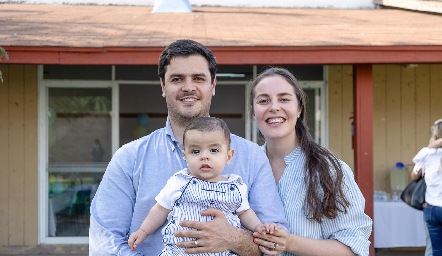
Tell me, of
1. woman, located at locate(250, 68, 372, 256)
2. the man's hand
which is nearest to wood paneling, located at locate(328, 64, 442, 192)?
woman, located at locate(250, 68, 372, 256)

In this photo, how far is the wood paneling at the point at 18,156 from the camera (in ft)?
31.0

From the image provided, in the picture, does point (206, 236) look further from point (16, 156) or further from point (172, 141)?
point (16, 156)

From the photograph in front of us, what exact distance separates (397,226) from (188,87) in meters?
6.76

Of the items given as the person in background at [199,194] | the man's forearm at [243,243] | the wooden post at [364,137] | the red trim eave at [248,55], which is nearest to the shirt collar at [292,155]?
the person in background at [199,194]

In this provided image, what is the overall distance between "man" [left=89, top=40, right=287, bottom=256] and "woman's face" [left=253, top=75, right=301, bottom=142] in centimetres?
23

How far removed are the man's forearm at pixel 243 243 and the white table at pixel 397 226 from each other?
6464mm

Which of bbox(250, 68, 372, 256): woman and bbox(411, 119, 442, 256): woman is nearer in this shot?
bbox(250, 68, 372, 256): woman

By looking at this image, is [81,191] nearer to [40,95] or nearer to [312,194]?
[40,95]

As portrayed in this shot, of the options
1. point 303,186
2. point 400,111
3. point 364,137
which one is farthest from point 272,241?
point 400,111

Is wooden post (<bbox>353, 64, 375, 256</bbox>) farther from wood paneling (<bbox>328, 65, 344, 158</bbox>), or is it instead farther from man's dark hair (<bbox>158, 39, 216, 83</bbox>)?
man's dark hair (<bbox>158, 39, 216, 83</bbox>)

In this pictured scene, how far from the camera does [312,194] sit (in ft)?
10.4

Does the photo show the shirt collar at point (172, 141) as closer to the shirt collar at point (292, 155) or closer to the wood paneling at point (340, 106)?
the shirt collar at point (292, 155)

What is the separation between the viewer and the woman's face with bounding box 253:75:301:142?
3.34 m

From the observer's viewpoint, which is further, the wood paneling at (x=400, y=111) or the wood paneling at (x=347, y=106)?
the wood paneling at (x=400, y=111)
